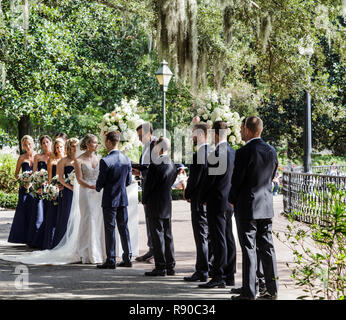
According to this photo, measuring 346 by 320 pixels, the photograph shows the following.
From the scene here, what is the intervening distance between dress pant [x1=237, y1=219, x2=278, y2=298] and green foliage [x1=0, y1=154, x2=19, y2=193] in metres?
17.4

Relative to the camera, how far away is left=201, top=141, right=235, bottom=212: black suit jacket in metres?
7.23

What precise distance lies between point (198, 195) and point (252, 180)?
130cm

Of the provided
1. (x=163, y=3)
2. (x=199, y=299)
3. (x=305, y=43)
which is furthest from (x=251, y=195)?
(x=305, y=43)

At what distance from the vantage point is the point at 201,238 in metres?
7.77

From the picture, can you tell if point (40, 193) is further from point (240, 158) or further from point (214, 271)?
point (240, 158)

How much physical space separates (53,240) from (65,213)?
1.98ft

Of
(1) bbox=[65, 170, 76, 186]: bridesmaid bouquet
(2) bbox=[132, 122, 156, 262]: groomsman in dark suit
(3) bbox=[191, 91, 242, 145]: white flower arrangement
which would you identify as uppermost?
(3) bbox=[191, 91, 242, 145]: white flower arrangement

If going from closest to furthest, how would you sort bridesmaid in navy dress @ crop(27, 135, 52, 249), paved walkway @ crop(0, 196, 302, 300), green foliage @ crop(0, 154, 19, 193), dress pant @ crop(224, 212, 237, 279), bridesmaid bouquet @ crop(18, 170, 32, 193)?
paved walkway @ crop(0, 196, 302, 300) → dress pant @ crop(224, 212, 237, 279) → bridesmaid in navy dress @ crop(27, 135, 52, 249) → bridesmaid bouquet @ crop(18, 170, 32, 193) → green foliage @ crop(0, 154, 19, 193)

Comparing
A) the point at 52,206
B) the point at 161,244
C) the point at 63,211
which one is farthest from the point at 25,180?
the point at 161,244

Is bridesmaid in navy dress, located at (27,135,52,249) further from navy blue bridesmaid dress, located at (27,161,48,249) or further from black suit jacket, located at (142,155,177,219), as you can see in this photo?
black suit jacket, located at (142,155,177,219)

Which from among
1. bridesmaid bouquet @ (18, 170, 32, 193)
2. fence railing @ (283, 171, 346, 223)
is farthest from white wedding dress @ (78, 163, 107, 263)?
fence railing @ (283, 171, 346, 223)

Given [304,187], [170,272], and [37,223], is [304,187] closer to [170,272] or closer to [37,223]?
[37,223]

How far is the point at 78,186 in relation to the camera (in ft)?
33.6

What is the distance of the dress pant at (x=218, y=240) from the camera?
285 inches
